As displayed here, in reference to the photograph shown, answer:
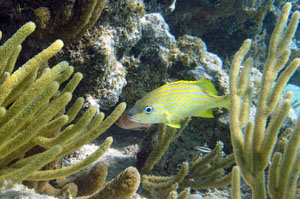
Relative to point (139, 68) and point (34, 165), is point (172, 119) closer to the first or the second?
point (34, 165)

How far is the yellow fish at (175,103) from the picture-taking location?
2352mm

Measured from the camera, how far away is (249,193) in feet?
11.9

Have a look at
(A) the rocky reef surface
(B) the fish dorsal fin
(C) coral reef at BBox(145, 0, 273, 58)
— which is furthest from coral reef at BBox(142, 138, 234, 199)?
(C) coral reef at BBox(145, 0, 273, 58)

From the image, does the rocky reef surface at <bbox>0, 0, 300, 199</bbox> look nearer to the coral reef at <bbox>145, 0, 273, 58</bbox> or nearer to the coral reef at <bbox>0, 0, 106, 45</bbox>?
the coral reef at <bbox>0, 0, 106, 45</bbox>

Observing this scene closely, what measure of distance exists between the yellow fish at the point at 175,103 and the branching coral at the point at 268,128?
49cm

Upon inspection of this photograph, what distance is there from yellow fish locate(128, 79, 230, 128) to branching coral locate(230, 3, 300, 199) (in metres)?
0.49

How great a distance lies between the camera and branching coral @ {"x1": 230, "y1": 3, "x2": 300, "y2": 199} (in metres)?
1.61

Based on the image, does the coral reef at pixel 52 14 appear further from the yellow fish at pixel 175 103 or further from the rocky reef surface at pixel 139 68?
the yellow fish at pixel 175 103

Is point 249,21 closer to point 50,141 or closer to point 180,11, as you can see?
point 180,11

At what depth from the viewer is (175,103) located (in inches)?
96.6

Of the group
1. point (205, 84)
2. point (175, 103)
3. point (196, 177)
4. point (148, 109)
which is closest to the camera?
point (148, 109)

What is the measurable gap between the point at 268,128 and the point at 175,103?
975mm

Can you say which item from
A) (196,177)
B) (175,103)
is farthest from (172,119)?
(196,177)

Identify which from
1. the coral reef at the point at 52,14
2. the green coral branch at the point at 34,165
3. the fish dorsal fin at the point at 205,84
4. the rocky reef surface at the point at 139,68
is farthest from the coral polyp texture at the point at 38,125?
the rocky reef surface at the point at 139,68
